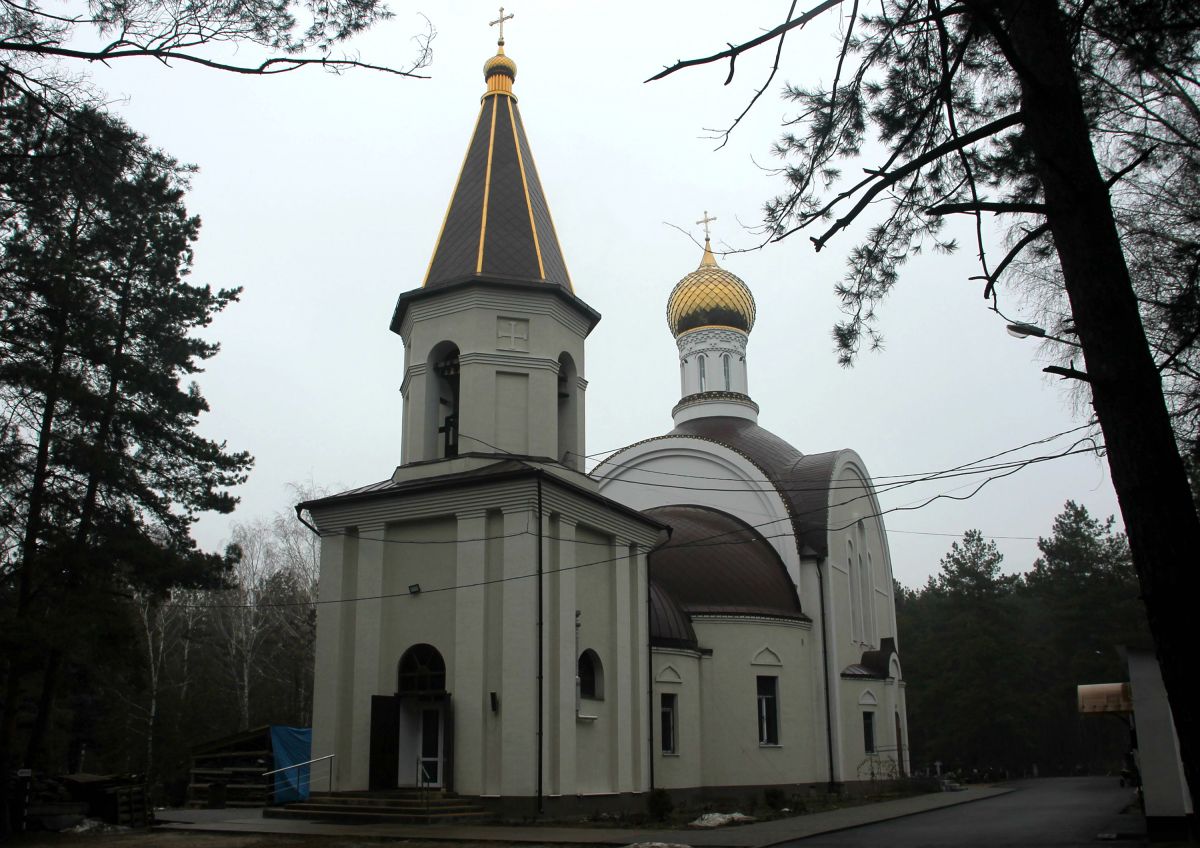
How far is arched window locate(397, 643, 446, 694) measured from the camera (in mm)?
14914

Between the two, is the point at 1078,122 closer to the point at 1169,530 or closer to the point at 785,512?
the point at 1169,530

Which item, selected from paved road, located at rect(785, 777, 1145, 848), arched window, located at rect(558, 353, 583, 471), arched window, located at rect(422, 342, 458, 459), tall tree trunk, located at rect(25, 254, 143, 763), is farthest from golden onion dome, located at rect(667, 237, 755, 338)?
tall tree trunk, located at rect(25, 254, 143, 763)

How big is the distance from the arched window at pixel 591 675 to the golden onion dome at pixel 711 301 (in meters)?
13.9

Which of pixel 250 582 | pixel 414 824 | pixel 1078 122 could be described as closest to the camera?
pixel 1078 122

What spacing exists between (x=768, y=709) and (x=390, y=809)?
30.1 feet

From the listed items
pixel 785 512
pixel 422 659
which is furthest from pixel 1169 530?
pixel 785 512

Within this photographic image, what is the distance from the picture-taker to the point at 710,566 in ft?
70.3

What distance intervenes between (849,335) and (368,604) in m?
10.6

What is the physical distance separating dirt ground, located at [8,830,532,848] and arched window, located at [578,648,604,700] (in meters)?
4.59

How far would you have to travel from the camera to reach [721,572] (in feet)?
69.9

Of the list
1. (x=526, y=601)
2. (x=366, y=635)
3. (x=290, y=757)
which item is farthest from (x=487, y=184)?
(x=290, y=757)

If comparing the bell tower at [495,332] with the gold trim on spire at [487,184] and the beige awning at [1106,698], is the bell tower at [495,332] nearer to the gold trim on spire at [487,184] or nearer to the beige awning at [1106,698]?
the gold trim on spire at [487,184]

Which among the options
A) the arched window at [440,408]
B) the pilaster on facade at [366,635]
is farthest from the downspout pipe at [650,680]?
the pilaster on facade at [366,635]

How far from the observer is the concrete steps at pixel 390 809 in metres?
13.4
